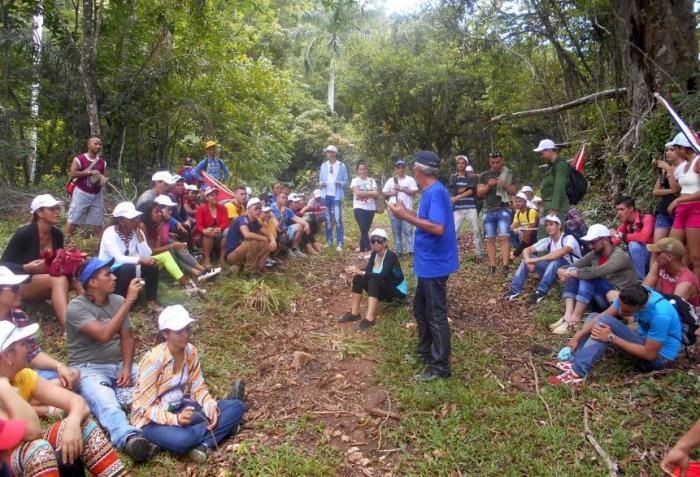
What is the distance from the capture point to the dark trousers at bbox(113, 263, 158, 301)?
17.7 feet

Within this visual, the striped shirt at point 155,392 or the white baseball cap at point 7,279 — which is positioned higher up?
the white baseball cap at point 7,279

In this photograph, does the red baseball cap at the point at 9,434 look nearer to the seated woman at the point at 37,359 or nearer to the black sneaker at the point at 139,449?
the black sneaker at the point at 139,449

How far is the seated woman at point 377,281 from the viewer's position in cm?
604

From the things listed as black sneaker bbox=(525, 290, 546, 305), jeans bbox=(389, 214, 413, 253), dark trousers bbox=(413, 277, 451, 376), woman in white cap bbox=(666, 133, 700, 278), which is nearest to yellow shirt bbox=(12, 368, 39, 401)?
dark trousers bbox=(413, 277, 451, 376)

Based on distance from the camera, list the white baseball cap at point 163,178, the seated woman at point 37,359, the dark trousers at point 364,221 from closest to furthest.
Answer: the seated woman at point 37,359 → the white baseball cap at point 163,178 → the dark trousers at point 364,221

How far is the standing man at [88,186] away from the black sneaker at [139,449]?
4468 millimetres

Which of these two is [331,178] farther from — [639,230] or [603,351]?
[603,351]

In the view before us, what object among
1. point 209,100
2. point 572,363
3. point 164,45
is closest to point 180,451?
point 572,363

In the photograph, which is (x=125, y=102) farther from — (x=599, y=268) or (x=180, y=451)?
(x=599, y=268)

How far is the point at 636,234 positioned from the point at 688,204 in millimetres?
807

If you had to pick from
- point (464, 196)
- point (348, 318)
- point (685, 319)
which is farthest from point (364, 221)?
point (685, 319)

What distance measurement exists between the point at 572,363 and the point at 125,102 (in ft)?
30.4

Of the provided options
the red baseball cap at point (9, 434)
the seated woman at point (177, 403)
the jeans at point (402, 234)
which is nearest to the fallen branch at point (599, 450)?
the seated woman at point (177, 403)

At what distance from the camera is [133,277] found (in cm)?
547
